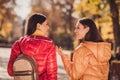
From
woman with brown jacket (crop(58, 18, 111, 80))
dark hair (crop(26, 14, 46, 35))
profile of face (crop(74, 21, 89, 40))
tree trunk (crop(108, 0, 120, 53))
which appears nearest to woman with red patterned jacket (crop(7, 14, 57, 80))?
dark hair (crop(26, 14, 46, 35))

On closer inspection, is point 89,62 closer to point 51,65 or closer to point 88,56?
point 88,56

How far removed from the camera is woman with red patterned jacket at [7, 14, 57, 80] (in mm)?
4379

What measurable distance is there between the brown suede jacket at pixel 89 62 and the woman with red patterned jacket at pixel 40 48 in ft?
0.72

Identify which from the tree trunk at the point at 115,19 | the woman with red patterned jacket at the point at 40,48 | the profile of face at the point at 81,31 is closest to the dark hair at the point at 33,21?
the woman with red patterned jacket at the point at 40,48

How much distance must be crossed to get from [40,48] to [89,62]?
2.02 ft

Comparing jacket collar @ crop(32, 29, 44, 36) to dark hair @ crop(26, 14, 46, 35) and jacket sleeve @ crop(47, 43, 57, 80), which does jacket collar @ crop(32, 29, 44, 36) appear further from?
jacket sleeve @ crop(47, 43, 57, 80)

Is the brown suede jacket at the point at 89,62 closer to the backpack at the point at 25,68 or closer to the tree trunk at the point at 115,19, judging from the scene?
the backpack at the point at 25,68

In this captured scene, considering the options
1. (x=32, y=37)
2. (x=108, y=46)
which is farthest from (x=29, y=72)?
(x=108, y=46)

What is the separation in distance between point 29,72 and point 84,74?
0.68m

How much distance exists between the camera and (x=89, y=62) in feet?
14.6

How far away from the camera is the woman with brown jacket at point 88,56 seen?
14.4ft

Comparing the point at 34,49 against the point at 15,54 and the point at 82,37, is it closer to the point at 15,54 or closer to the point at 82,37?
the point at 15,54

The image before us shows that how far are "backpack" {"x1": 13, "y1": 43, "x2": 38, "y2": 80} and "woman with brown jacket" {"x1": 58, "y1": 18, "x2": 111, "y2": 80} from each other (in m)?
0.42

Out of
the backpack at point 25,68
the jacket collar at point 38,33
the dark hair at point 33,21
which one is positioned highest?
the dark hair at point 33,21
